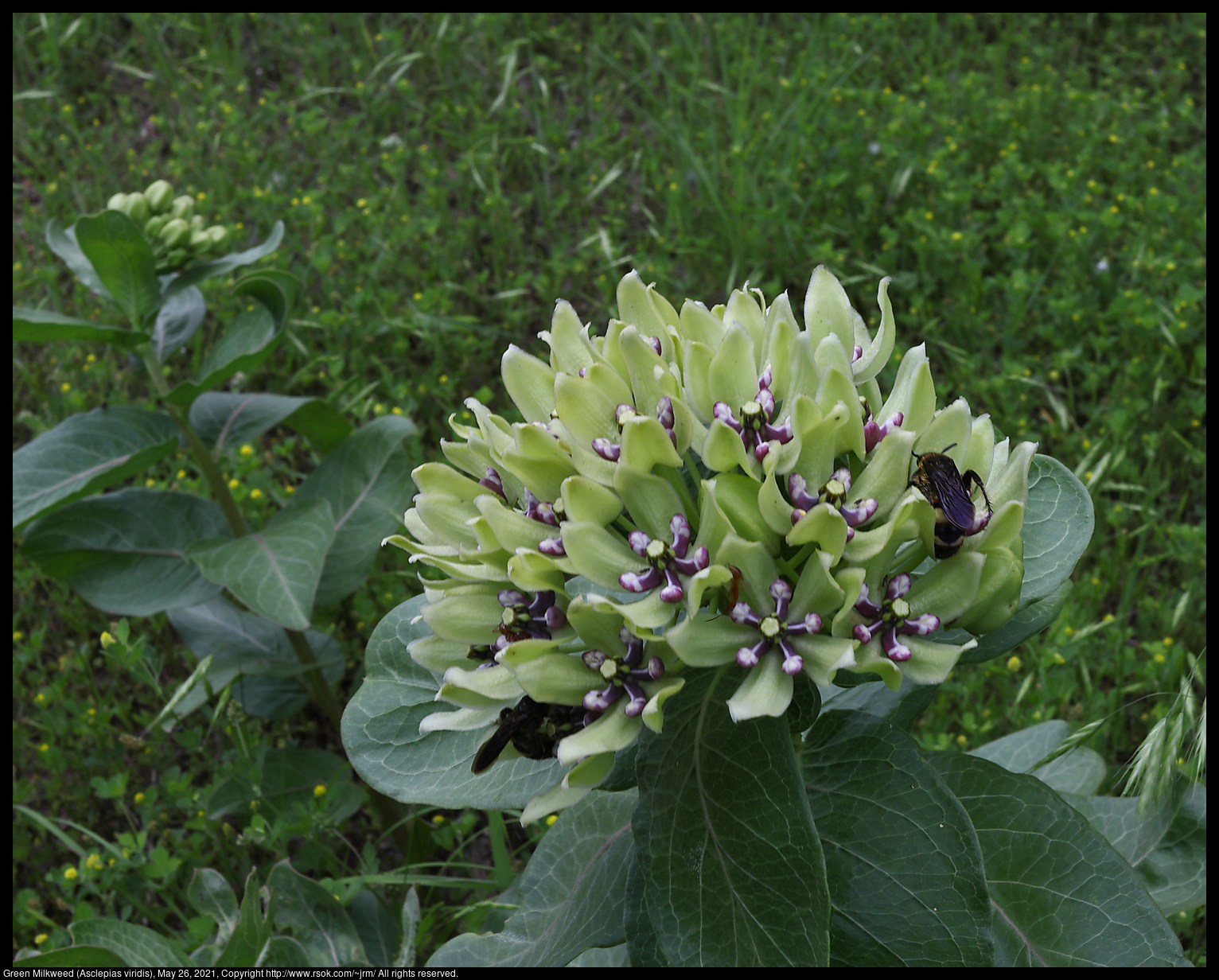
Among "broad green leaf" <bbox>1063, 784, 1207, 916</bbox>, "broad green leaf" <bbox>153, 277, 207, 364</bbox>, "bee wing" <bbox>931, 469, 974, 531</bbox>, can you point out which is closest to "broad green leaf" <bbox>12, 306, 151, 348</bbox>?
"broad green leaf" <bbox>153, 277, 207, 364</bbox>

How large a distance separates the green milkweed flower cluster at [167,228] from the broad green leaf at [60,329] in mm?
251

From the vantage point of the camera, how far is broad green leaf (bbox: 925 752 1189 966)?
159 cm

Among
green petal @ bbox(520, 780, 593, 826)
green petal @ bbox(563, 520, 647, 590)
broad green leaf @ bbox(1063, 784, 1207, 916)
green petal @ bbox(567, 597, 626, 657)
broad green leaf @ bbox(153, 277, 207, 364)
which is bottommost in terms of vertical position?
broad green leaf @ bbox(1063, 784, 1207, 916)

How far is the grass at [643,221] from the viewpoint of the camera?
3078mm

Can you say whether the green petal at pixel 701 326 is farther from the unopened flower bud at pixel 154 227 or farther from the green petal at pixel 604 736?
the unopened flower bud at pixel 154 227

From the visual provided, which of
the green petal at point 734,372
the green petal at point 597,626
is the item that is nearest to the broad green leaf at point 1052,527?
the green petal at point 734,372

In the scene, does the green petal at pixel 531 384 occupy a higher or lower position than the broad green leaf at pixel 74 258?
higher

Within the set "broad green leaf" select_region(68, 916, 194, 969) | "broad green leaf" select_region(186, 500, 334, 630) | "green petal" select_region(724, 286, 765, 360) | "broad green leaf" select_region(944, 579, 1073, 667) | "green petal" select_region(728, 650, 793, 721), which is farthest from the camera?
"broad green leaf" select_region(186, 500, 334, 630)

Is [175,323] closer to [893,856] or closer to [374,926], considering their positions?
[374,926]

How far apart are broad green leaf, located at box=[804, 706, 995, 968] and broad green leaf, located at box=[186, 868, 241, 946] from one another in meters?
1.45

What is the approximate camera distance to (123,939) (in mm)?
2178

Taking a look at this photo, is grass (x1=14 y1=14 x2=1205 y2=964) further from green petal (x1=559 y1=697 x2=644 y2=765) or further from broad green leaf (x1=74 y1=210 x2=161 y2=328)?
green petal (x1=559 y1=697 x2=644 y2=765)

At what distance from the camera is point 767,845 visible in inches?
56.4

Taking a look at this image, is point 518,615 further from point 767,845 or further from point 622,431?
point 767,845
